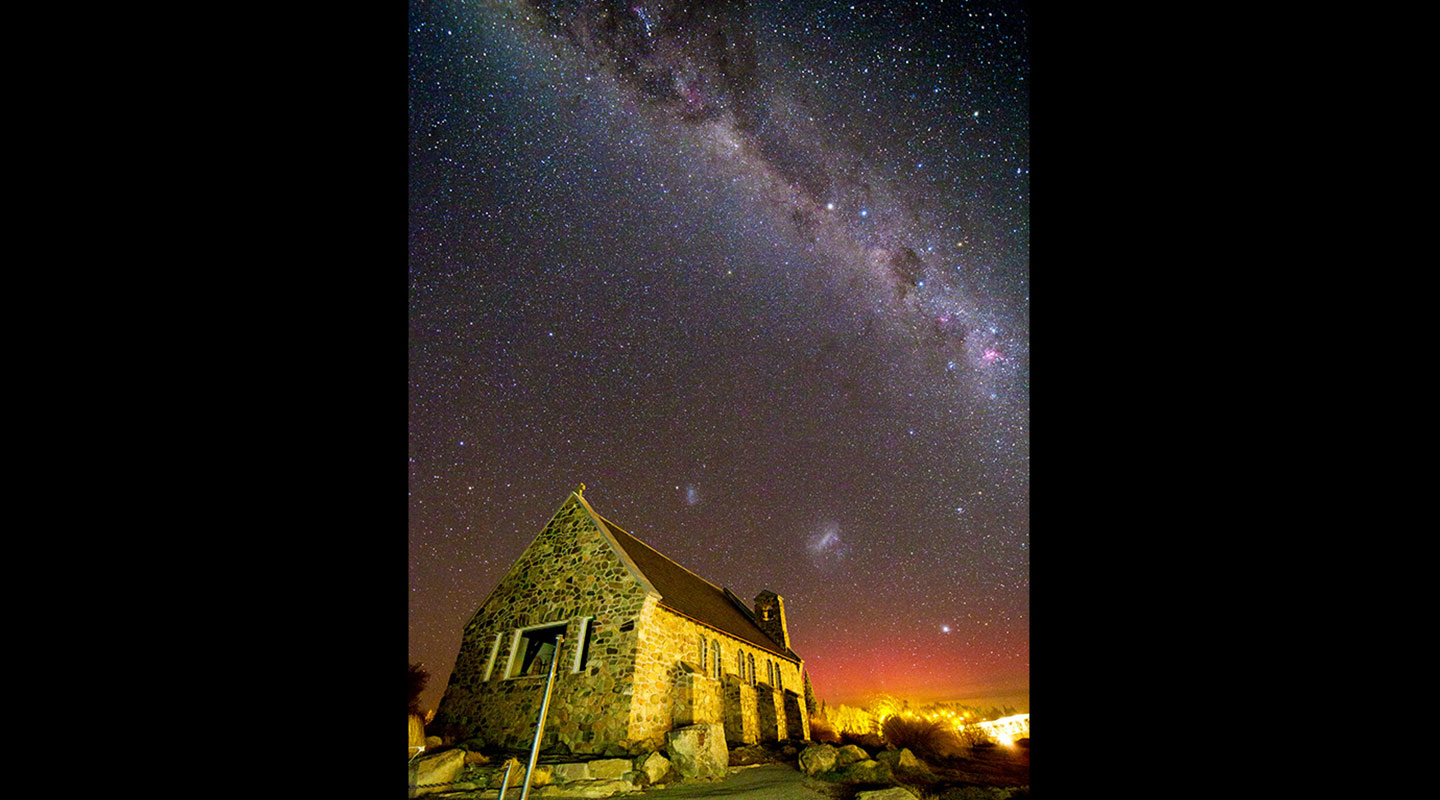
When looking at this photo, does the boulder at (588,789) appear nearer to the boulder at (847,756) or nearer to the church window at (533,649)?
the boulder at (847,756)

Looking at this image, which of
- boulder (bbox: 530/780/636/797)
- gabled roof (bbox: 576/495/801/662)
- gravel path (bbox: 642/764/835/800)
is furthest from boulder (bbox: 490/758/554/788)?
gabled roof (bbox: 576/495/801/662)

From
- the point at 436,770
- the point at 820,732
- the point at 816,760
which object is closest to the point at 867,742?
the point at 816,760

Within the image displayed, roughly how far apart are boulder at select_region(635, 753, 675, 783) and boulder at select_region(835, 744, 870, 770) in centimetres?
307

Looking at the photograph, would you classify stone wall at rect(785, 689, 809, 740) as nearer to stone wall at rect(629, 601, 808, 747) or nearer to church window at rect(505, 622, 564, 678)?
stone wall at rect(629, 601, 808, 747)

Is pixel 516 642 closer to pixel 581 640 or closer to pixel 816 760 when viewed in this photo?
pixel 581 640

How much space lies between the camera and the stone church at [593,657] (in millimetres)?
12797

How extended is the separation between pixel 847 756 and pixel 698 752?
2.83 m

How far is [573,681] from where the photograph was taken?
13219 millimetres

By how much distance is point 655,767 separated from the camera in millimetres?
10461

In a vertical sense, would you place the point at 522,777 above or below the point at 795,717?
below
